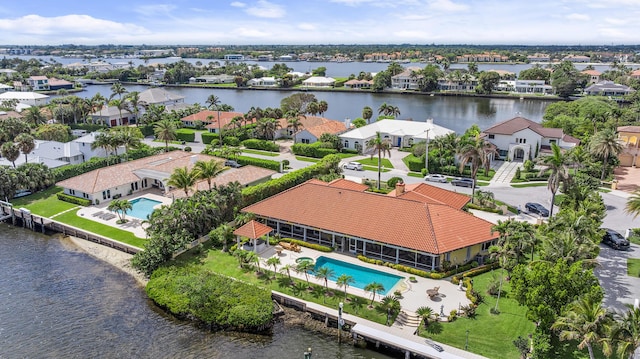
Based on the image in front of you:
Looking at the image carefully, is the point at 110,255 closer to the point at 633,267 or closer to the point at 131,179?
the point at 131,179

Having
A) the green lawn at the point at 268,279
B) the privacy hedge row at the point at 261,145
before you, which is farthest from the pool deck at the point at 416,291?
the privacy hedge row at the point at 261,145

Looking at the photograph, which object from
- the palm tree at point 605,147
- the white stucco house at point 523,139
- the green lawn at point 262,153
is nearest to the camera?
the palm tree at point 605,147

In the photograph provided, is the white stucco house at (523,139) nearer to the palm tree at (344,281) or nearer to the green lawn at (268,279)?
the green lawn at (268,279)

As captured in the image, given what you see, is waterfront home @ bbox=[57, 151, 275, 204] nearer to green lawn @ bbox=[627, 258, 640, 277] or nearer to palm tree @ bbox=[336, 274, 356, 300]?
palm tree @ bbox=[336, 274, 356, 300]

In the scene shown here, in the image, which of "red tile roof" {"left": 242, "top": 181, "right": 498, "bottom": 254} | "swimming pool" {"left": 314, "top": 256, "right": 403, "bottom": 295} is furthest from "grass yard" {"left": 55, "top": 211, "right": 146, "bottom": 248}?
"swimming pool" {"left": 314, "top": 256, "right": 403, "bottom": 295}

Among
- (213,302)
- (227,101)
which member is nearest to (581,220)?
(213,302)

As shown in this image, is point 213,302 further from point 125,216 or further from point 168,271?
point 125,216

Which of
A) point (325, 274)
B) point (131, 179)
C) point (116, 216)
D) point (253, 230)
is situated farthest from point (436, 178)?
point (116, 216)
